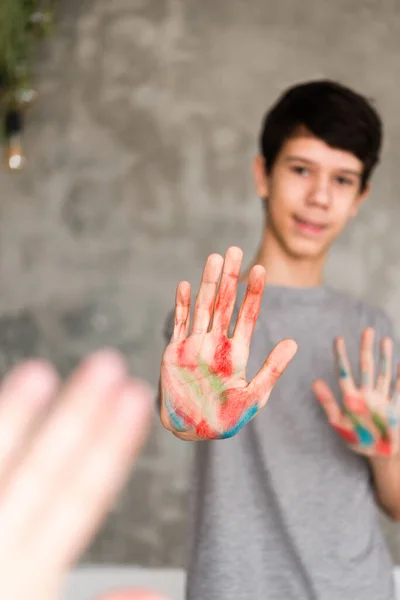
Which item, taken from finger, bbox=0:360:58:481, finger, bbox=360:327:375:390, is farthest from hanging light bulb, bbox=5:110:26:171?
finger, bbox=0:360:58:481

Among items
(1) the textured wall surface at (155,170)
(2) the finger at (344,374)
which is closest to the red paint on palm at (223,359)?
(2) the finger at (344,374)

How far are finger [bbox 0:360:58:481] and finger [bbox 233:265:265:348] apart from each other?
245 mm

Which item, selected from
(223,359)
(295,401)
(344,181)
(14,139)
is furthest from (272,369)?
(14,139)

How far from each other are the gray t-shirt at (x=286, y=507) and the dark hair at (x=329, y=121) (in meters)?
0.34

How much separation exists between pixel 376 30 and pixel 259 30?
0.37 meters

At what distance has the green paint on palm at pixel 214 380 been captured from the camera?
0.68 metres

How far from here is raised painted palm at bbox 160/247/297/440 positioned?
672 millimetres

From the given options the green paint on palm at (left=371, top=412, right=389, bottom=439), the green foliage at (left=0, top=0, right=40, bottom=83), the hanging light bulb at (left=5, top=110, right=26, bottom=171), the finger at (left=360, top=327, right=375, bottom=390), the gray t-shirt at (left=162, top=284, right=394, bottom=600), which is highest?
the green foliage at (left=0, top=0, right=40, bottom=83)

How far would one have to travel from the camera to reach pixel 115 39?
6.09 feet

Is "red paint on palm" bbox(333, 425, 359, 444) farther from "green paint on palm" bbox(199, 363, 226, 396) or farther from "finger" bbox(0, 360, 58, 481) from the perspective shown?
"finger" bbox(0, 360, 58, 481)

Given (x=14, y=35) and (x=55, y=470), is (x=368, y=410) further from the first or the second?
(x=14, y=35)

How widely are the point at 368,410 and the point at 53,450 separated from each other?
21.1 inches

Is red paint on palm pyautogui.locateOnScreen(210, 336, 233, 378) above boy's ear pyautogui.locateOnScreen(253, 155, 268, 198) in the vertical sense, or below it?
below

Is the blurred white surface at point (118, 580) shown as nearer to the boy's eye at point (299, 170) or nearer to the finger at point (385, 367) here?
the finger at point (385, 367)
